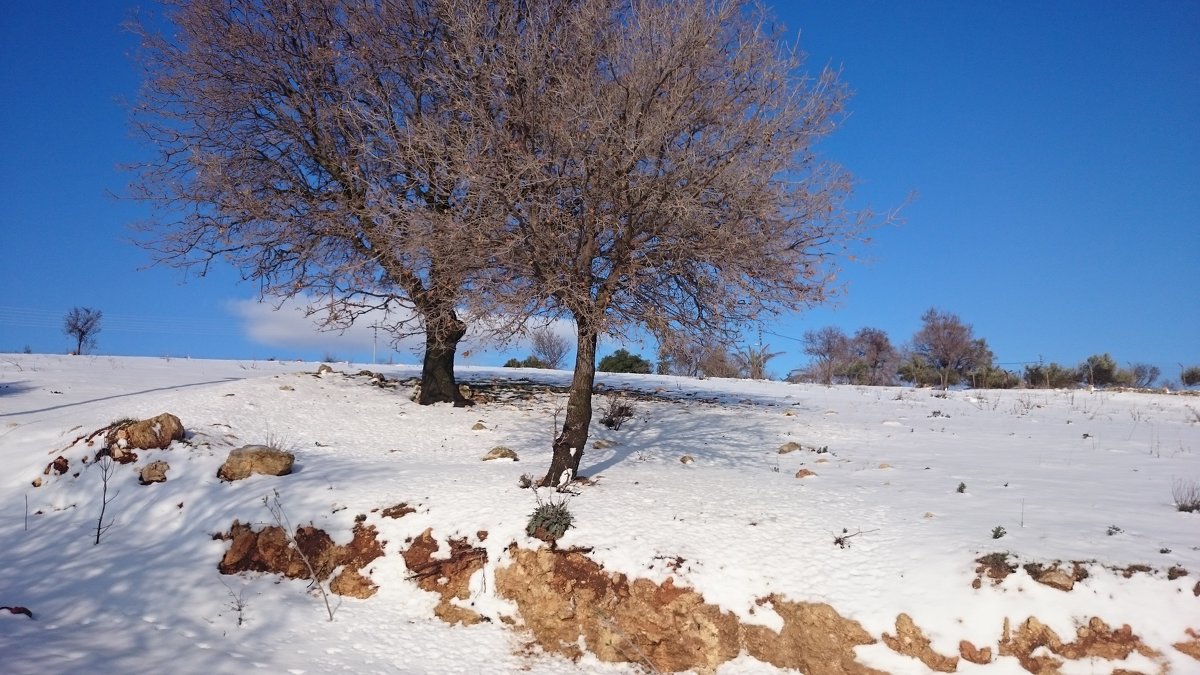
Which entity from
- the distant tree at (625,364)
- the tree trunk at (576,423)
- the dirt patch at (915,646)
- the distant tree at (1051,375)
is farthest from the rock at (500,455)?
the distant tree at (1051,375)

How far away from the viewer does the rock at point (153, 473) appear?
359 inches

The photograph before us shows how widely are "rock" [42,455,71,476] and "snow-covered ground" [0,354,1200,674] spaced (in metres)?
0.08

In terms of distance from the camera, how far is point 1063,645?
5.11 metres

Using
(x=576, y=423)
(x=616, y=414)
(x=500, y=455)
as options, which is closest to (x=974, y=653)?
(x=576, y=423)

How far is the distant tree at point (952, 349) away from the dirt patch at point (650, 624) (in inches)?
1526

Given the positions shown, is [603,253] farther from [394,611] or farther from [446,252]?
[394,611]

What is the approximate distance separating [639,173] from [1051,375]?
1294 inches

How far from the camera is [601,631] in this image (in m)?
6.33

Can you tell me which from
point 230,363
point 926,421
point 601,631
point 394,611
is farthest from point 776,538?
point 230,363

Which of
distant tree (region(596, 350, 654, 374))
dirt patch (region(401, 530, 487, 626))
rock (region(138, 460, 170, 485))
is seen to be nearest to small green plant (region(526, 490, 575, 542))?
dirt patch (region(401, 530, 487, 626))

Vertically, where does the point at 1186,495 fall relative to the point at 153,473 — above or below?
above

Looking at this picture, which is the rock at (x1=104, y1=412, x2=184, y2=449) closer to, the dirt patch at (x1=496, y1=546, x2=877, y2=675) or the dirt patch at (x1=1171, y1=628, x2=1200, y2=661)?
the dirt patch at (x1=496, y1=546, x2=877, y2=675)

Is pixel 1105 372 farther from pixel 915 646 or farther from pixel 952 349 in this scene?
pixel 915 646

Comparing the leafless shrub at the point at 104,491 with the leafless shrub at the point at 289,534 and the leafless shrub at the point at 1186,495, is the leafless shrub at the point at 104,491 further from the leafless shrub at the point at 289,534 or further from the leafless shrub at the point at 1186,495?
the leafless shrub at the point at 1186,495
